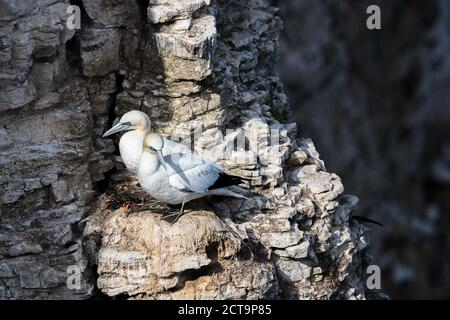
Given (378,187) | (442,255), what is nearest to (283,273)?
(378,187)

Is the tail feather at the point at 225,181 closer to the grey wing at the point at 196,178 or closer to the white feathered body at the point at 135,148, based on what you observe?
the grey wing at the point at 196,178

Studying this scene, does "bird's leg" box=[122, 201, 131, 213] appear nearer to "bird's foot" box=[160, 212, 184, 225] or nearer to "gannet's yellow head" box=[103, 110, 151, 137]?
"bird's foot" box=[160, 212, 184, 225]

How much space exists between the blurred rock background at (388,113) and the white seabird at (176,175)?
10.3 m

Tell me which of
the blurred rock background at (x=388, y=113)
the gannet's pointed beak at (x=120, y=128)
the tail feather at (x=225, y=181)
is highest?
the gannet's pointed beak at (x=120, y=128)

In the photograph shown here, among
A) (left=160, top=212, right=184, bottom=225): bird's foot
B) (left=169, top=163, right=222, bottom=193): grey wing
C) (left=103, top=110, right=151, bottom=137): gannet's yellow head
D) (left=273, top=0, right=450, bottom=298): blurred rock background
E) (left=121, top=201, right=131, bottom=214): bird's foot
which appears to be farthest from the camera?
(left=273, top=0, right=450, bottom=298): blurred rock background

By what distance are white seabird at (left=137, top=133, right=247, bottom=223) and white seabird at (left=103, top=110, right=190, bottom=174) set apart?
0.06 m

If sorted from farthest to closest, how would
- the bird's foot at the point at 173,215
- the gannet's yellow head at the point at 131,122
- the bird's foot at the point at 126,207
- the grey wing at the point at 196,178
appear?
the bird's foot at the point at 126,207
the gannet's yellow head at the point at 131,122
the bird's foot at the point at 173,215
the grey wing at the point at 196,178

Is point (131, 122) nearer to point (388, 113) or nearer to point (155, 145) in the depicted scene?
point (155, 145)

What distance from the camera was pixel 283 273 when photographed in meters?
12.2

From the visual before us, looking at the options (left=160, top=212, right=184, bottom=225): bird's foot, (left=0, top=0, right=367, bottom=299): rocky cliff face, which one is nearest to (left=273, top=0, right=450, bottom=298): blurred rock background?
(left=0, top=0, right=367, bottom=299): rocky cliff face

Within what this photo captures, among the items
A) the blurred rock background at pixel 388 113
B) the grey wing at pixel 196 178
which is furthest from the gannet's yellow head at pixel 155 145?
the blurred rock background at pixel 388 113

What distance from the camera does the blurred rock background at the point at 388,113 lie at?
77.5 feet

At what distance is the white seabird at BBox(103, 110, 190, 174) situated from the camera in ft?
37.4

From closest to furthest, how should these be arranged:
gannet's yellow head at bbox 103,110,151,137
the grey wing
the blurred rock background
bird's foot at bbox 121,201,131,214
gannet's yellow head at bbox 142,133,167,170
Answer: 1. gannet's yellow head at bbox 142,133,167,170
2. the grey wing
3. gannet's yellow head at bbox 103,110,151,137
4. bird's foot at bbox 121,201,131,214
5. the blurred rock background
